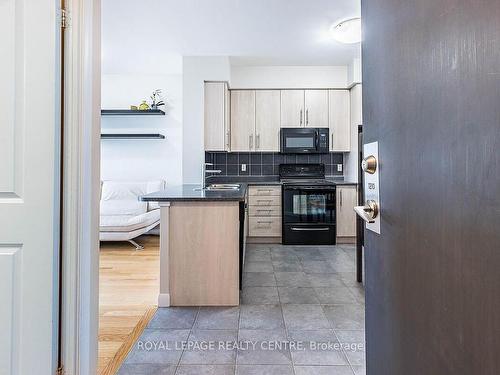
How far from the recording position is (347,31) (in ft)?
11.4

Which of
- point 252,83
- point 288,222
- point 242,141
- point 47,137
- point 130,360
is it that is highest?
point 252,83

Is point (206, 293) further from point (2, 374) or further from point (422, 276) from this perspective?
point (422, 276)

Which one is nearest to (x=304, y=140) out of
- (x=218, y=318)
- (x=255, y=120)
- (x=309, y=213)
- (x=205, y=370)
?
(x=255, y=120)

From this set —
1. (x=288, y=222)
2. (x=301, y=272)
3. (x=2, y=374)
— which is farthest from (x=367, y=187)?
(x=288, y=222)

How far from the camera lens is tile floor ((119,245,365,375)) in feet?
5.39

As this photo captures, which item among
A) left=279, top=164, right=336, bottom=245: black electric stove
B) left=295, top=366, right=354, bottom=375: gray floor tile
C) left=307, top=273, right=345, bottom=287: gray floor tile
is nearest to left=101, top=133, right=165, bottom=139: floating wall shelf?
left=279, top=164, right=336, bottom=245: black electric stove

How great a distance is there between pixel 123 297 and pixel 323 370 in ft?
5.77

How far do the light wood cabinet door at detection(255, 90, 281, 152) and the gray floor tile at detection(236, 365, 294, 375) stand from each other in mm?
3459

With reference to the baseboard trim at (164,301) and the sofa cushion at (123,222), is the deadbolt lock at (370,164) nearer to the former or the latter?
the baseboard trim at (164,301)

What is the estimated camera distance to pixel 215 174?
4.97m

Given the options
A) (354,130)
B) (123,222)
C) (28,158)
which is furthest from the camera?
(354,130)

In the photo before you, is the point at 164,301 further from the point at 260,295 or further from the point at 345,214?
the point at 345,214

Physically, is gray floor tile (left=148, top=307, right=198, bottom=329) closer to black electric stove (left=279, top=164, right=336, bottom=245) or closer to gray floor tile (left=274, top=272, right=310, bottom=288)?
gray floor tile (left=274, top=272, right=310, bottom=288)

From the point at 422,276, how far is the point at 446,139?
260 mm
